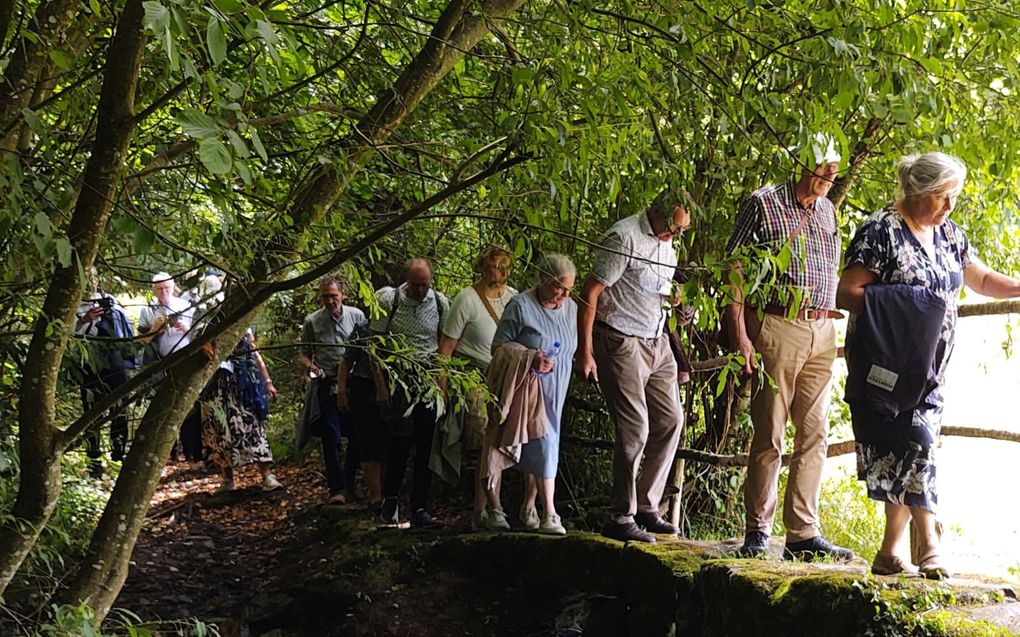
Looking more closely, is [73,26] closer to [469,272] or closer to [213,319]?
[213,319]

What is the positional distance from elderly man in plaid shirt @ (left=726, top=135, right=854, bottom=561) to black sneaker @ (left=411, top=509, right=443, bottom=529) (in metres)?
2.86

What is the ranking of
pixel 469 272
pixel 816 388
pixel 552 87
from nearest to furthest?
pixel 552 87 → pixel 816 388 → pixel 469 272

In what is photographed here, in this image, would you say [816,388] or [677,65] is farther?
[816,388]

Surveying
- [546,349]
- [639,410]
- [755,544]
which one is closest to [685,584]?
[755,544]

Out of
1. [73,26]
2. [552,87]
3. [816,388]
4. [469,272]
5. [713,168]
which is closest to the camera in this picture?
[552,87]

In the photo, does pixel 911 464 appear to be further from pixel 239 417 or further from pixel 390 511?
pixel 239 417

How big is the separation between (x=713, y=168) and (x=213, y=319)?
3297mm

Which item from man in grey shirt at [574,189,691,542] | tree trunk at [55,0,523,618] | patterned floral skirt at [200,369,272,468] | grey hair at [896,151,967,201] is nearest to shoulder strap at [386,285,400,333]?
man in grey shirt at [574,189,691,542]

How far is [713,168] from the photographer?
6.39 m

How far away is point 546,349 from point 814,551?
212cm

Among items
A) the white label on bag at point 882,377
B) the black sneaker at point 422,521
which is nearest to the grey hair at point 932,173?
the white label on bag at point 882,377

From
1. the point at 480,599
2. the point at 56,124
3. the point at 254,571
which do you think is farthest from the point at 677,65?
the point at 254,571

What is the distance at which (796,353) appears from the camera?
18.2ft

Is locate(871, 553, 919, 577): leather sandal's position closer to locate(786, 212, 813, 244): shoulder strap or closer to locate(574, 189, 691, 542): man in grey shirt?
locate(786, 212, 813, 244): shoulder strap
